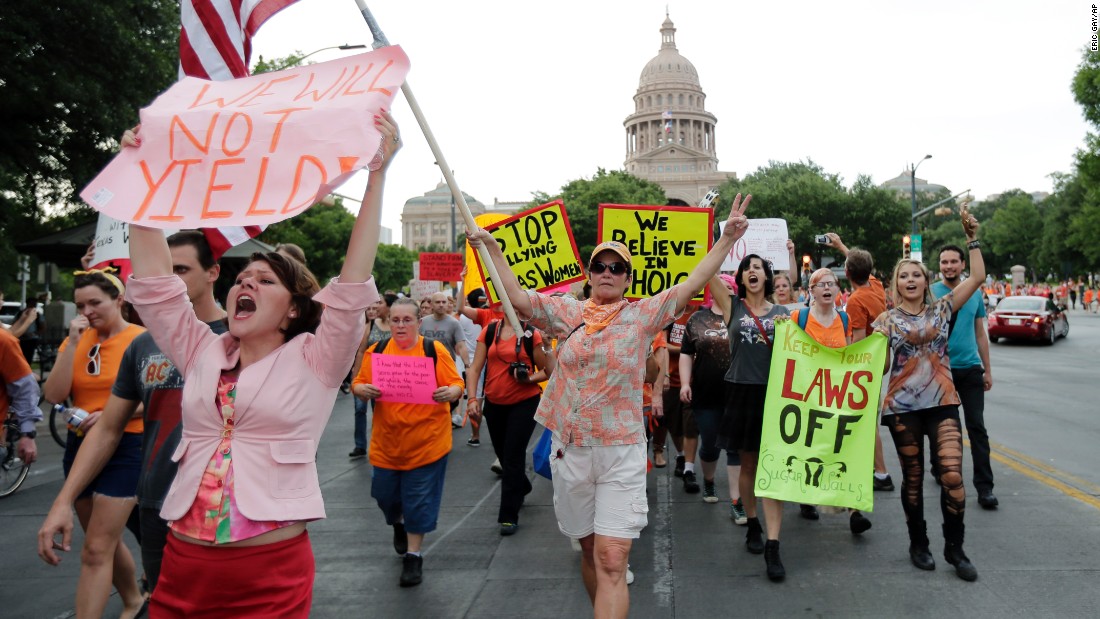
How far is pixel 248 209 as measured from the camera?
2477 mm

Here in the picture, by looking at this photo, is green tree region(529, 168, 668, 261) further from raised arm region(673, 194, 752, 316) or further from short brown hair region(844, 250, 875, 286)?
raised arm region(673, 194, 752, 316)

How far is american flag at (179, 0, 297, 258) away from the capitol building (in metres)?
117

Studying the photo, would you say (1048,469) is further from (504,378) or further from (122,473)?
(122,473)

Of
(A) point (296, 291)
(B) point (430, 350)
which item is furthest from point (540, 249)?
(A) point (296, 291)

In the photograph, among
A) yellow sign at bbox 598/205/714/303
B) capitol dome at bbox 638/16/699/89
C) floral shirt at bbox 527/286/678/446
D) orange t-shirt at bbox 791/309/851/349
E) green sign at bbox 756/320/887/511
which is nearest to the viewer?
floral shirt at bbox 527/286/678/446

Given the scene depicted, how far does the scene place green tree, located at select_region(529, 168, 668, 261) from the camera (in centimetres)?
5828

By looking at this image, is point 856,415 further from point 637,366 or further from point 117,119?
point 117,119

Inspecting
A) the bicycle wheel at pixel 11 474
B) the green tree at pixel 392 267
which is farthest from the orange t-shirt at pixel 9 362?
the green tree at pixel 392 267

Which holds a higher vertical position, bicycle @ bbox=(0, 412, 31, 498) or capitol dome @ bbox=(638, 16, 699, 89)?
capitol dome @ bbox=(638, 16, 699, 89)

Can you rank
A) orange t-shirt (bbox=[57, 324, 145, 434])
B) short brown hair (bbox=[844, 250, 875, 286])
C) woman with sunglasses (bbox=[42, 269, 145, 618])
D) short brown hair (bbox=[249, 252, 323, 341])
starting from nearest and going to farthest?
short brown hair (bbox=[249, 252, 323, 341]) → woman with sunglasses (bbox=[42, 269, 145, 618]) → orange t-shirt (bbox=[57, 324, 145, 434]) → short brown hair (bbox=[844, 250, 875, 286])

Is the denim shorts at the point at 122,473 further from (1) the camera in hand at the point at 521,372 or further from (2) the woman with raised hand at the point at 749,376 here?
(2) the woman with raised hand at the point at 749,376

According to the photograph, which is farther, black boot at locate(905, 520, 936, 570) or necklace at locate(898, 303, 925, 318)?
necklace at locate(898, 303, 925, 318)

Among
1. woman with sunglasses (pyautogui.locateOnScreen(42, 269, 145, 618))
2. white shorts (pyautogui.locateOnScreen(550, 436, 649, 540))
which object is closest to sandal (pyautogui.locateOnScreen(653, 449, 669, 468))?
white shorts (pyautogui.locateOnScreen(550, 436, 649, 540))

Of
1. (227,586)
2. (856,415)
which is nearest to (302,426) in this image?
(227,586)
